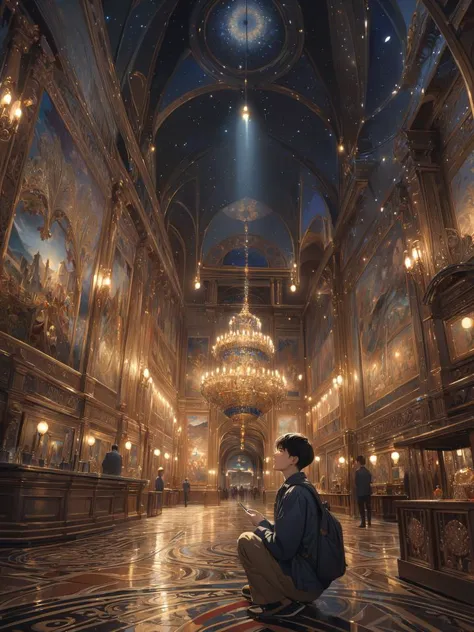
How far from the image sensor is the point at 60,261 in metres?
9.08

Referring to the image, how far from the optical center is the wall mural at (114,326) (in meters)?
11.5

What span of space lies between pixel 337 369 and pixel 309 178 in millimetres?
8844

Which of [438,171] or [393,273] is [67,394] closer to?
[393,273]

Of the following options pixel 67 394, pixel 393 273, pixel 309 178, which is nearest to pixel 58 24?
pixel 67 394

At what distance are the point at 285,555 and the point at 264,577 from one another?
0.92 ft

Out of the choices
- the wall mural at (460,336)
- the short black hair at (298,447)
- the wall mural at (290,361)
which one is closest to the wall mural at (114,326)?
the wall mural at (460,336)

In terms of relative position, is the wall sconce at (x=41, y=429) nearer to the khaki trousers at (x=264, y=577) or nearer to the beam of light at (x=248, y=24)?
the khaki trousers at (x=264, y=577)

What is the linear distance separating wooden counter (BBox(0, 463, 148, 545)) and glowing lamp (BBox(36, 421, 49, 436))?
5.32ft

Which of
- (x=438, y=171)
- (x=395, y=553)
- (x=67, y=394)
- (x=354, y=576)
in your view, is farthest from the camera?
(x=438, y=171)

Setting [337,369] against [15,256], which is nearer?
[15,256]

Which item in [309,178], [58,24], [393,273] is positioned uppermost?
[309,178]

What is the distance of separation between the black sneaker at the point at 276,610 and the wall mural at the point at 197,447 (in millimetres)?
21258

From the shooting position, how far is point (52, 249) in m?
8.71

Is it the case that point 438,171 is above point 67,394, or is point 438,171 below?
above
